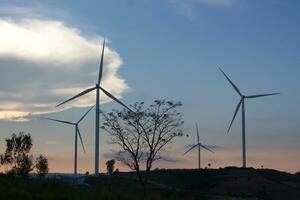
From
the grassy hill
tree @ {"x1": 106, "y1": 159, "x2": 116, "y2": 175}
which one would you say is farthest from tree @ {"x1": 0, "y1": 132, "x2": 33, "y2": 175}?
tree @ {"x1": 106, "y1": 159, "x2": 116, "y2": 175}

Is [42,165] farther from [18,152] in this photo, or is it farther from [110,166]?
[110,166]

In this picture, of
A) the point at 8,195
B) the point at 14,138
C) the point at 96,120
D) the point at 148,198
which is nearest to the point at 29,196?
the point at 8,195

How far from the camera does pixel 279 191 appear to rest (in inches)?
3932

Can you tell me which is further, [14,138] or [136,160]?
[14,138]

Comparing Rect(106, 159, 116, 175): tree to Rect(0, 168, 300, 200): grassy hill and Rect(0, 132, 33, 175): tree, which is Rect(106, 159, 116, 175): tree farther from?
Rect(0, 132, 33, 175): tree

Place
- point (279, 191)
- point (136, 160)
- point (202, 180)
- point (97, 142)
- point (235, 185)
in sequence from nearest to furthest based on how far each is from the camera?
point (136, 160), point (97, 142), point (279, 191), point (235, 185), point (202, 180)

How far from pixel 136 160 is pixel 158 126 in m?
4.59

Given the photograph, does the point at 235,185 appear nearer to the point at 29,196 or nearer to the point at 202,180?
the point at 202,180

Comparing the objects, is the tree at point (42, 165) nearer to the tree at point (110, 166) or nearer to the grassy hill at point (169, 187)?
the grassy hill at point (169, 187)

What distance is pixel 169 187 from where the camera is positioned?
331ft

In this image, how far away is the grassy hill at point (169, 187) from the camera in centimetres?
4066

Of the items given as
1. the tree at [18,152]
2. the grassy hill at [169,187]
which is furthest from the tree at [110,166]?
the tree at [18,152]

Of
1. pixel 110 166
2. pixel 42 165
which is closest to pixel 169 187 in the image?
pixel 42 165

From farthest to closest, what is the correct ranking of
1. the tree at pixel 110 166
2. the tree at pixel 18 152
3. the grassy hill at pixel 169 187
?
the tree at pixel 110 166, the tree at pixel 18 152, the grassy hill at pixel 169 187
